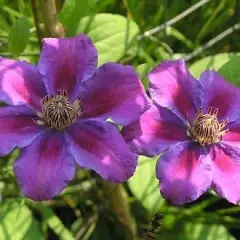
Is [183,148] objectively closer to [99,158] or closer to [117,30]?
[99,158]

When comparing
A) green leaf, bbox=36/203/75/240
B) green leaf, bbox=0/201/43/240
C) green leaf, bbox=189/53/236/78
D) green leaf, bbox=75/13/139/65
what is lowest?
green leaf, bbox=36/203/75/240

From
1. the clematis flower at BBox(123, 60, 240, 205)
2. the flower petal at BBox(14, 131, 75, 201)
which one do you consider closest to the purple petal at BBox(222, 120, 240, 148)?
the clematis flower at BBox(123, 60, 240, 205)

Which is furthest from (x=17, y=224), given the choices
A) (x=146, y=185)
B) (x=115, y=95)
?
(x=115, y=95)

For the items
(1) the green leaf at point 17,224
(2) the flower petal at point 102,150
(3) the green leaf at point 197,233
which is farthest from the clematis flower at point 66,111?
(3) the green leaf at point 197,233

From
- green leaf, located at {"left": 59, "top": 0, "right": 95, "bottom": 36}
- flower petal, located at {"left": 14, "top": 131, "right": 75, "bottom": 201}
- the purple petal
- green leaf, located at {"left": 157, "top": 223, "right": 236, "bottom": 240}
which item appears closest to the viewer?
flower petal, located at {"left": 14, "top": 131, "right": 75, "bottom": 201}

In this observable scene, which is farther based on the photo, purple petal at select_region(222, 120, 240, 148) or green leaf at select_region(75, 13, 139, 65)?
green leaf at select_region(75, 13, 139, 65)

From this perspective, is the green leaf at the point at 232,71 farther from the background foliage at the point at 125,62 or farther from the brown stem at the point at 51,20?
the brown stem at the point at 51,20

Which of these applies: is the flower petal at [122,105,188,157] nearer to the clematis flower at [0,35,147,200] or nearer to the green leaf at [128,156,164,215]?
the clematis flower at [0,35,147,200]
